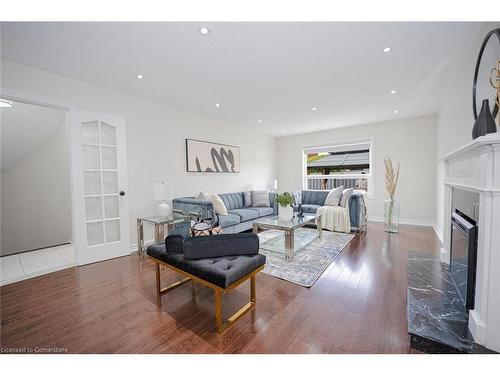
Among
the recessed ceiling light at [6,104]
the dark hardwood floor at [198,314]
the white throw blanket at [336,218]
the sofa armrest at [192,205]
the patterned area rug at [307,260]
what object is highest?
the recessed ceiling light at [6,104]

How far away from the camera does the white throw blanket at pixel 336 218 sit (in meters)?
4.17

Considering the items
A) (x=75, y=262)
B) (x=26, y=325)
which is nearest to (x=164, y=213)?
(x=75, y=262)

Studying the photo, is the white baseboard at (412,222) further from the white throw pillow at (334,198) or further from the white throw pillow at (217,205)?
the white throw pillow at (217,205)

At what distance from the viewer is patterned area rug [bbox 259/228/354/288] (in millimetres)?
2371

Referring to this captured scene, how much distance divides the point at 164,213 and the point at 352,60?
331 cm

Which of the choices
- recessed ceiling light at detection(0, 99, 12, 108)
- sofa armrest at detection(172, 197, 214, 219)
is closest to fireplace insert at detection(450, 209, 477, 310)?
sofa armrest at detection(172, 197, 214, 219)

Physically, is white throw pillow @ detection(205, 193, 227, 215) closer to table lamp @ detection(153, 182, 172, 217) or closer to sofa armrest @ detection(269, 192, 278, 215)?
table lamp @ detection(153, 182, 172, 217)

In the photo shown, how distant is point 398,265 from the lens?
262 centimetres

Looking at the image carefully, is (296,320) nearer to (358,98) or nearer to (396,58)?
(396,58)

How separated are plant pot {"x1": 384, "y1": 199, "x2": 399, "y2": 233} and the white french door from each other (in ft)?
16.3

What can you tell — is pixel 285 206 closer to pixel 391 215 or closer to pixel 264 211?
pixel 264 211

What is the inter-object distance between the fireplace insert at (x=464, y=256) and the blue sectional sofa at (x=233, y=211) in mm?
2900

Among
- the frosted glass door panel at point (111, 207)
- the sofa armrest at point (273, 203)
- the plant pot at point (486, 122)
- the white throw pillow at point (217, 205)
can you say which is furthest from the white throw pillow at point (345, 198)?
the frosted glass door panel at point (111, 207)
